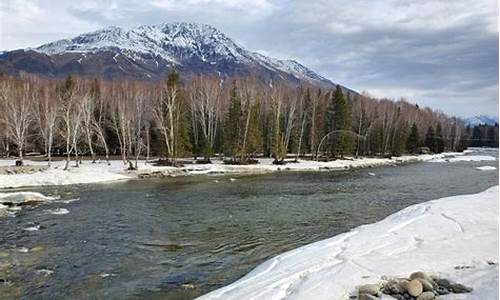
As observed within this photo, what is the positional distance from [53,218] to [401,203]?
20494 millimetres

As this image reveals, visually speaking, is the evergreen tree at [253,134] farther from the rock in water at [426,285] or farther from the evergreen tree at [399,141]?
the rock in water at [426,285]

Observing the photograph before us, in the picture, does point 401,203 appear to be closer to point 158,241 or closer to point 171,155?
point 158,241

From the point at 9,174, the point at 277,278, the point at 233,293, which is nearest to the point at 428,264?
the point at 277,278

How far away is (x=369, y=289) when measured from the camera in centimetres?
955

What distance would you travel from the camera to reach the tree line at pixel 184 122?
55.7 m

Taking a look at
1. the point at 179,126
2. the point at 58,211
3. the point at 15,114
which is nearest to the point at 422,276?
the point at 58,211

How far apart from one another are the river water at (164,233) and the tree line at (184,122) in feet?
67.3

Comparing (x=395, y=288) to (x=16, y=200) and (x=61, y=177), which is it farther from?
(x=61, y=177)

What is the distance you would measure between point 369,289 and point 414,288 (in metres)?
0.89

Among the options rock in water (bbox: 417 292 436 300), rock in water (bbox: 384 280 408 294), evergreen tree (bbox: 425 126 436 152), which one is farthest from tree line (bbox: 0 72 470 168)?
rock in water (bbox: 417 292 436 300)

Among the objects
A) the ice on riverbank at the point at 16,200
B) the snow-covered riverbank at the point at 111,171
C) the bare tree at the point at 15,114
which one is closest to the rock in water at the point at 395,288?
the ice on riverbank at the point at 16,200

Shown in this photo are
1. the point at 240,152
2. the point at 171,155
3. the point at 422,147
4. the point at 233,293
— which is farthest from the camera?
the point at 422,147

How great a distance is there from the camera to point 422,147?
115688 mm

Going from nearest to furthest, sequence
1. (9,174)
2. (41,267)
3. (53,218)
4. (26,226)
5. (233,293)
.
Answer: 1. (233,293)
2. (41,267)
3. (26,226)
4. (53,218)
5. (9,174)
